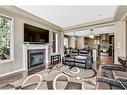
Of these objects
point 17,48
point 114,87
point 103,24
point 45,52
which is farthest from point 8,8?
point 103,24

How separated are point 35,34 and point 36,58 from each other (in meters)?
1.16

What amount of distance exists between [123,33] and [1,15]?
5049 mm

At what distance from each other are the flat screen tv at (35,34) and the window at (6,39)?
0.77 m

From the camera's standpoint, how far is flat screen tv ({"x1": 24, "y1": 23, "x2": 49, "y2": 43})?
4.97 m

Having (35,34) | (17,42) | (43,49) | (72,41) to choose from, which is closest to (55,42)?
(43,49)

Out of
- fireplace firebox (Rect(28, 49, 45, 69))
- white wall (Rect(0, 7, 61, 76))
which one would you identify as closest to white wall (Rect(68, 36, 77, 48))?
fireplace firebox (Rect(28, 49, 45, 69))

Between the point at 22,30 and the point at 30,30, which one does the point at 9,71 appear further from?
the point at 30,30

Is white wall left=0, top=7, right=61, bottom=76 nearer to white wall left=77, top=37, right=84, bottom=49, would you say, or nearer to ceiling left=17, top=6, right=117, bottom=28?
ceiling left=17, top=6, right=117, bottom=28

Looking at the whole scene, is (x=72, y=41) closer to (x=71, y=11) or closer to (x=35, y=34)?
(x=35, y=34)

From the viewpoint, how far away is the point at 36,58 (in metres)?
5.64

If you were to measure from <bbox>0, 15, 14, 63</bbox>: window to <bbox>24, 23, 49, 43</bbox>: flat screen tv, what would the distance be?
77 centimetres

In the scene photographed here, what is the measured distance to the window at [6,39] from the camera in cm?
394
